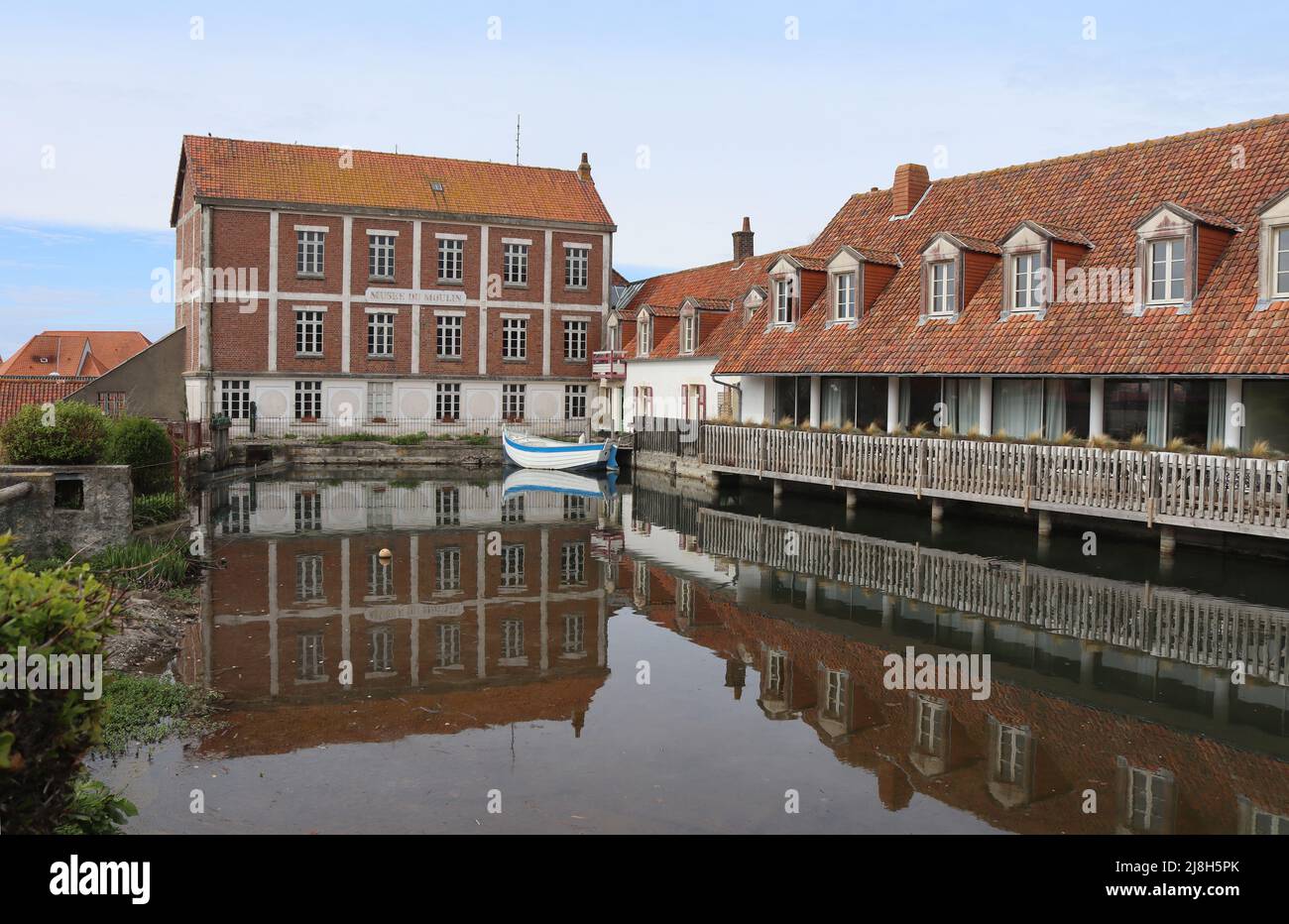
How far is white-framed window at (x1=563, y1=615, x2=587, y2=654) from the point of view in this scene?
11273 millimetres

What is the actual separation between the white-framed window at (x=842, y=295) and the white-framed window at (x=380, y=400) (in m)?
20.5

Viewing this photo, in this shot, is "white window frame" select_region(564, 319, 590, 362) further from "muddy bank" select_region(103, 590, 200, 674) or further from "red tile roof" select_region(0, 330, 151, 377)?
"red tile roof" select_region(0, 330, 151, 377)

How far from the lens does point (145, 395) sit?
4072 cm

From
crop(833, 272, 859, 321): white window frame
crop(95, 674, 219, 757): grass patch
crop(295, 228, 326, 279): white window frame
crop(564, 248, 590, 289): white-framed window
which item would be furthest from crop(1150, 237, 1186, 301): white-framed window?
crop(295, 228, 326, 279): white window frame

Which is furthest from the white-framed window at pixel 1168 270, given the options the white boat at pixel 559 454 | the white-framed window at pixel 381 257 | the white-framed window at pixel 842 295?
the white-framed window at pixel 381 257

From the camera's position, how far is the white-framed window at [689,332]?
36.2m

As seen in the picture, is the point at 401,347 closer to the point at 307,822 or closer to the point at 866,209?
the point at 866,209

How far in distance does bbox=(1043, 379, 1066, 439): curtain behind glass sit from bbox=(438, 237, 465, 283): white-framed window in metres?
26.9

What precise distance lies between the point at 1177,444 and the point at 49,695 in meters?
16.5

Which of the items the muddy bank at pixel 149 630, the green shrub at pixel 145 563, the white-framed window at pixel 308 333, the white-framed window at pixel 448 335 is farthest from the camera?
the white-framed window at pixel 448 335

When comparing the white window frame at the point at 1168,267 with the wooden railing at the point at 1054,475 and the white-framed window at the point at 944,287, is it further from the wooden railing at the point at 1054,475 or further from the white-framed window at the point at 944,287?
the white-framed window at the point at 944,287

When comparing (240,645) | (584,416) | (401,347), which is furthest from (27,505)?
(584,416)

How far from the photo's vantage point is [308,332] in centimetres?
3941

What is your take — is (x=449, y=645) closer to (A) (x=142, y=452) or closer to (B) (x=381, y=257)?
(A) (x=142, y=452)
